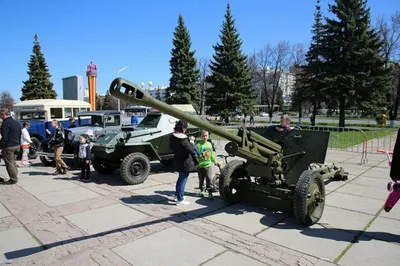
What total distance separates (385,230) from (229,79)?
1093 inches

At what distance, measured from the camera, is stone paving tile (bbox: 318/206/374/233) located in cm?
457

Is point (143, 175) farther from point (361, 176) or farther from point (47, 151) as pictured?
point (361, 176)

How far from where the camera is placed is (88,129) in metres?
10.1

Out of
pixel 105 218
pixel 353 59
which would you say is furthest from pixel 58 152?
pixel 353 59

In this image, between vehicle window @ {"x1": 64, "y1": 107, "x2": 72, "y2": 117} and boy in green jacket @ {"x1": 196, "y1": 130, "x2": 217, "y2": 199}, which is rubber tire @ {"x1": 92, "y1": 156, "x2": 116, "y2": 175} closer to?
boy in green jacket @ {"x1": 196, "y1": 130, "x2": 217, "y2": 199}

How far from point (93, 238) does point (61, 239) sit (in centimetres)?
44

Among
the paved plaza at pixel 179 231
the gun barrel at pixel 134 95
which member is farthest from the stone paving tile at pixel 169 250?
the gun barrel at pixel 134 95

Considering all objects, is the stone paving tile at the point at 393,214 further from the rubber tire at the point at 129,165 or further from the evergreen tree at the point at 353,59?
the evergreen tree at the point at 353,59

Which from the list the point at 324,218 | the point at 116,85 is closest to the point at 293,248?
the point at 324,218

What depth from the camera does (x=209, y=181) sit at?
610 cm

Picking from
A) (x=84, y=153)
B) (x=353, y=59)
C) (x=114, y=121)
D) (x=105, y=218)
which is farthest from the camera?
(x=353, y=59)

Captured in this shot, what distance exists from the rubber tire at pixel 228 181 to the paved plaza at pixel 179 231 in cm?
18

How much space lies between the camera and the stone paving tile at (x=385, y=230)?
413 cm

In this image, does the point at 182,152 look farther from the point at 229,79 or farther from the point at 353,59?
the point at 229,79
